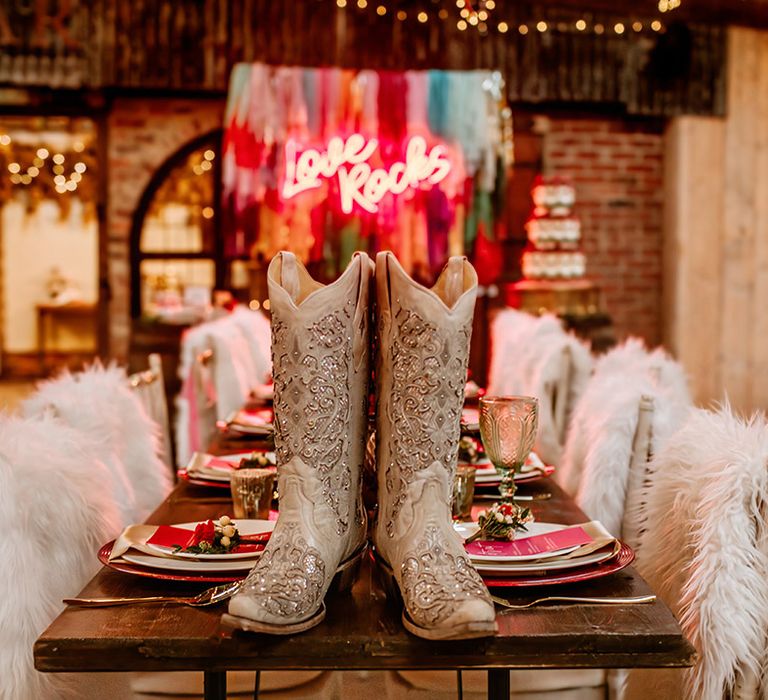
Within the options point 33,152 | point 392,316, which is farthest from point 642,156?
point 392,316

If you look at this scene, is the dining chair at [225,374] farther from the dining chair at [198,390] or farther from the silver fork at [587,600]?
the silver fork at [587,600]

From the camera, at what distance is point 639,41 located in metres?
6.00

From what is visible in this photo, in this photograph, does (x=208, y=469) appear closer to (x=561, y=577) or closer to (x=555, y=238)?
(x=561, y=577)

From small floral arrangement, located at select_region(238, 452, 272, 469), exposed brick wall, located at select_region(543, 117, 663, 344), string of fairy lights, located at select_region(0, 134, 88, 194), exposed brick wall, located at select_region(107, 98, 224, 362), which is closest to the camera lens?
small floral arrangement, located at select_region(238, 452, 272, 469)

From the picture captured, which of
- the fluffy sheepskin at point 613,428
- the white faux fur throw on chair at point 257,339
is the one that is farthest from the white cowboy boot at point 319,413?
the white faux fur throw on chair at point 257,339

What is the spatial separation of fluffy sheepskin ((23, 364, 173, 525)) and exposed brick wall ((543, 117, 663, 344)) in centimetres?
450

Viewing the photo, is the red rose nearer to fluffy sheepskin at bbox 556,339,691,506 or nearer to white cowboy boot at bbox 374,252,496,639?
white cowboy boot at bbox 374,252,496,639

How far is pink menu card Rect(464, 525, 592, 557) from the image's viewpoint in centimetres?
119

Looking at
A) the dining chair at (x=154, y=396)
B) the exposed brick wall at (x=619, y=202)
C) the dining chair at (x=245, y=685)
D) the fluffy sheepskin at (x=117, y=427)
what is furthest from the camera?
the exposed brick wall at (x=619, y=202)

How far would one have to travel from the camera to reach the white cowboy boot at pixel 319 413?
1084 mm

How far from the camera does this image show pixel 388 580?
110 cm

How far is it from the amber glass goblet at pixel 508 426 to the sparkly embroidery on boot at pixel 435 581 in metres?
0.37

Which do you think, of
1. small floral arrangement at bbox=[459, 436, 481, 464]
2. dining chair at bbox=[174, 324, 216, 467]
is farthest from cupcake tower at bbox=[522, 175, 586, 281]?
small floral arrangement at bbox=[459, 436, 481, 464]

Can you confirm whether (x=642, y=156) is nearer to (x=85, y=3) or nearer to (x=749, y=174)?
(x=749, y=174)
